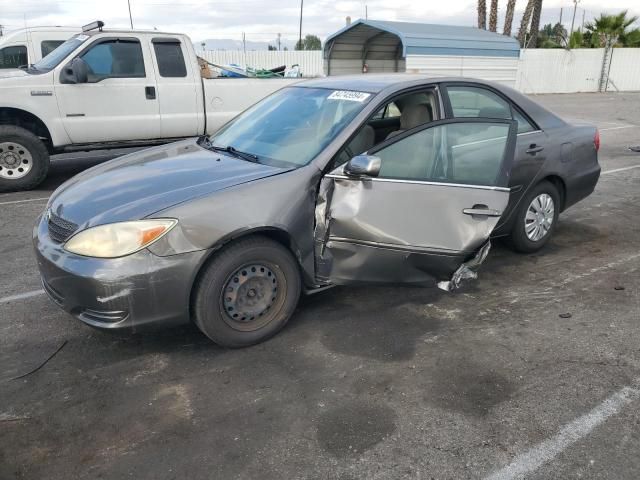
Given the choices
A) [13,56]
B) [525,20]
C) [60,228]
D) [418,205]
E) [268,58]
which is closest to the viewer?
[60,228]

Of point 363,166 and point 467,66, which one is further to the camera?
point 467,66

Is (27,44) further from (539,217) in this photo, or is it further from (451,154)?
(539,217)

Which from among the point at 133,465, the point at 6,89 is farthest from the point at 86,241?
the point at 6,89

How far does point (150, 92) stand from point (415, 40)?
11030 mm

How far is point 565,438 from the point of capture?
2605mm

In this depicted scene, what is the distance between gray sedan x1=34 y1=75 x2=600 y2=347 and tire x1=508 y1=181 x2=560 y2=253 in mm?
1055

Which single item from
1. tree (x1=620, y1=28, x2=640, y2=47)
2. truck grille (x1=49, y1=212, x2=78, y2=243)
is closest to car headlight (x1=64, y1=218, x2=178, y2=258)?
truck grille (x1=49, y1=212, x2=78, y2=243)

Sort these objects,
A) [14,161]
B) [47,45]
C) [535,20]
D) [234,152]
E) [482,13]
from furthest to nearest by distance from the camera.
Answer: [535,20], [482,13], [47,45], [14,161], [234,152]

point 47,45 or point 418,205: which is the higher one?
point 47,45

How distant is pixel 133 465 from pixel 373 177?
204 cm

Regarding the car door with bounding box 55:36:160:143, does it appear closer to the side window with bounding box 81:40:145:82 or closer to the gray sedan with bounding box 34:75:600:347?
the side window with bounding box 81:40:145:82

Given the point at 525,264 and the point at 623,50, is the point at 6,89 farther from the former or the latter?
the point at 623,50

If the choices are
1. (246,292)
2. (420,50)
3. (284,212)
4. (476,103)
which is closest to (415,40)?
(420,50)

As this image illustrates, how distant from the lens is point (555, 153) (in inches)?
189
